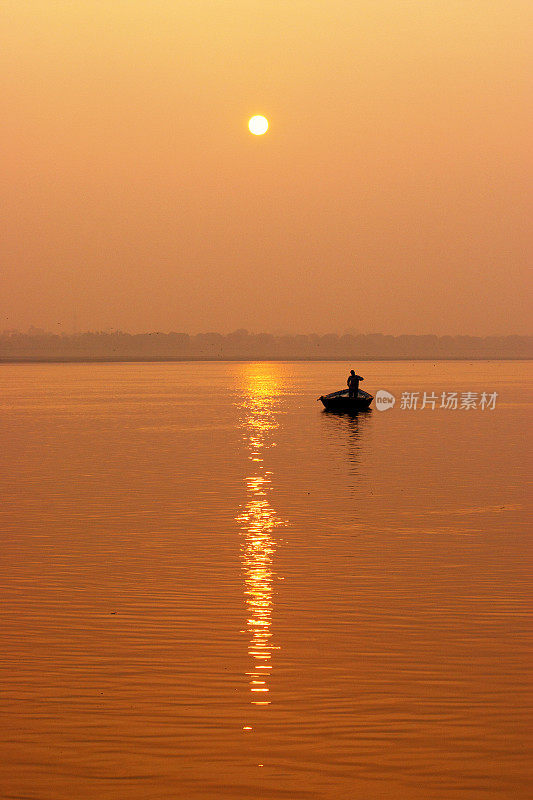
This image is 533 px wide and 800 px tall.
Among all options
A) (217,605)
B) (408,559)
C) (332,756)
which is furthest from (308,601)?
(332,756)

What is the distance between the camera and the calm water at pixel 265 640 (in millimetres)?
10438

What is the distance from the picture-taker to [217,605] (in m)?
17.5

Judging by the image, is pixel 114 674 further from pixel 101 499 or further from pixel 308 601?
pixel 101 499

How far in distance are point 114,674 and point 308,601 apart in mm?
4954

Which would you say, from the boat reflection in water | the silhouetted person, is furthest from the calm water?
the silhouetted person

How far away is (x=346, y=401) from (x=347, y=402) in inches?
3.9

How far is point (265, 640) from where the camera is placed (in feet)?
50.2

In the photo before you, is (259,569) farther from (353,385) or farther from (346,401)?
(346,401)

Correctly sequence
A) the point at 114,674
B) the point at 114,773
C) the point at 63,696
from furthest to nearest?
the point at 114,674, the point at 63,696, the point at 114,773

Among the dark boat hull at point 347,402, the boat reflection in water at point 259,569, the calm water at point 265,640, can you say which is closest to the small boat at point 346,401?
the dark boat hull at point 347,402

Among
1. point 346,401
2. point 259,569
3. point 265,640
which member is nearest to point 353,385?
point 346,401

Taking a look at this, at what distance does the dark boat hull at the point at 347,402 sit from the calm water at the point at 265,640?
41736mm

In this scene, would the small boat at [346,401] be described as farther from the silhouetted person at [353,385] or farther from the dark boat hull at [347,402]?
the silhouetted person at [353,385]

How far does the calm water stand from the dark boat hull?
41.7m
